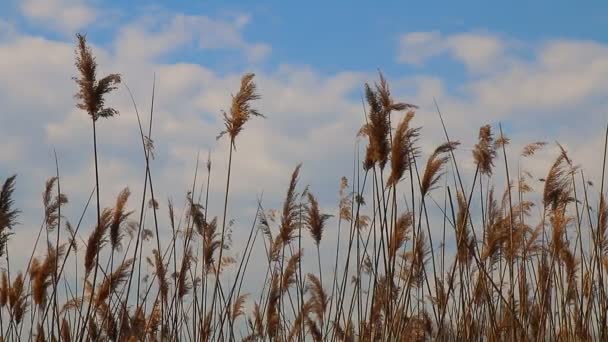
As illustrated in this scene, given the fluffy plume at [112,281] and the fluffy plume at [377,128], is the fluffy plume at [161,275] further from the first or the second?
the fluffy plume at [377,128]

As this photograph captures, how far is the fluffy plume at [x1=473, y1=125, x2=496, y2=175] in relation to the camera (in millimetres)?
5000

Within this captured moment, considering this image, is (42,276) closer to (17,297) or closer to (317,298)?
(17,297)

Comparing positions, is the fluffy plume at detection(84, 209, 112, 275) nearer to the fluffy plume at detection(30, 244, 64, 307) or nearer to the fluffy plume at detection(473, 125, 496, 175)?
the fluffy plume at detection(30, 244, 64, 307)

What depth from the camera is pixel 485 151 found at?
16.6 feet

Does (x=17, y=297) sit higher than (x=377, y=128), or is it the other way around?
(x=377, y=128)

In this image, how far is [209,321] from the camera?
495 centimetres

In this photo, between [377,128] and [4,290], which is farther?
[4,290]

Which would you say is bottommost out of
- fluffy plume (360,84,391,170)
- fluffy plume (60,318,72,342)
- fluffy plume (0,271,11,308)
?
fluffy plume (60,318,72,342)

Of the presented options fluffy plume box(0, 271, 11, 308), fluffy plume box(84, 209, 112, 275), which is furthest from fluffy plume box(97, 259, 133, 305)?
fluffy plume box(0, 271, 11, 308)

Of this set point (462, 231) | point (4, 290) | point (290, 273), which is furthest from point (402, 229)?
point (4, 290)

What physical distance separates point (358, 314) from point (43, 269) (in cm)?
178

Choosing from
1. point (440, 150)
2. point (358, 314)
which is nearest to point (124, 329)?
point (358, 314)

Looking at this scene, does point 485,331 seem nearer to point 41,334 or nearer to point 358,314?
point 358,314

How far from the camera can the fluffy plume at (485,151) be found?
5000 millimetres
